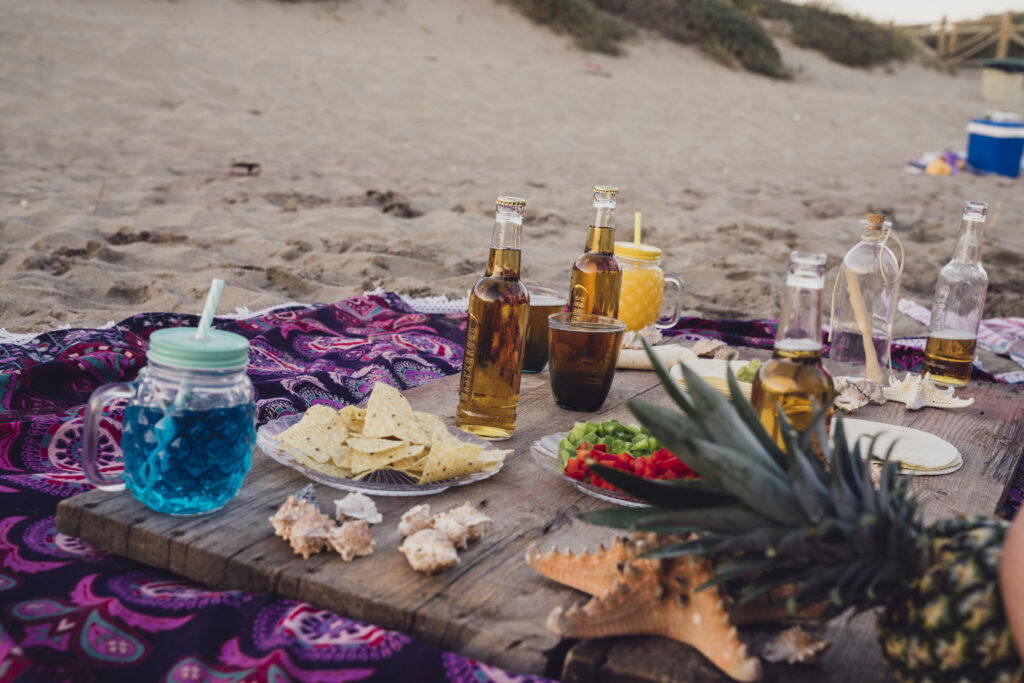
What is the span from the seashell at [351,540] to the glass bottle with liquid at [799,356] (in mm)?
608

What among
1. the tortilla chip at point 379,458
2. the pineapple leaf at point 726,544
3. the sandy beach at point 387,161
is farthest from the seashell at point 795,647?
the sandy beach at point 387,161


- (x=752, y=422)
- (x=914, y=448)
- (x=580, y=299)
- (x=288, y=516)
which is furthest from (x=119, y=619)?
(x=914, y=448)

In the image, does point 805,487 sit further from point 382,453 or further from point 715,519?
point 382,453

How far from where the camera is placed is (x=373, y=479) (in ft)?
5.10

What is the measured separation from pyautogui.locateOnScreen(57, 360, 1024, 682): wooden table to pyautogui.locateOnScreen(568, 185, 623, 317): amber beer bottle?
647 millimetres

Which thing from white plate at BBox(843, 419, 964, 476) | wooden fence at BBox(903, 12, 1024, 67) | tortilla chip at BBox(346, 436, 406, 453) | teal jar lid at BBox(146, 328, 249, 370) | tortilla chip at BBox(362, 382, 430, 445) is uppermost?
wooden fence at BBox(903, 12, 1024, 67)

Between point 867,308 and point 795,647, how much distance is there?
1.54 meters

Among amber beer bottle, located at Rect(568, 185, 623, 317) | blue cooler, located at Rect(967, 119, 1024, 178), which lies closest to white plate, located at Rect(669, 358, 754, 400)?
amber beer bottle, located at Rect(568, 185, 623, 317)

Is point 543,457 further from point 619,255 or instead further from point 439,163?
point 439,163

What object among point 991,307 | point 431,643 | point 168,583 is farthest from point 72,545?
point 991,307

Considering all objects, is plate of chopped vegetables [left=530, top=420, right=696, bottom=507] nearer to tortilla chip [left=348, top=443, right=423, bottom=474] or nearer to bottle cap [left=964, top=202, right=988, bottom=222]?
tortilla chip [left=348, top=443, right=423, bottom=474]

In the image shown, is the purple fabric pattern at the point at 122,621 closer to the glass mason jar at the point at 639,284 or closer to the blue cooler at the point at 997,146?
the glass mason jar at the point at 639,284

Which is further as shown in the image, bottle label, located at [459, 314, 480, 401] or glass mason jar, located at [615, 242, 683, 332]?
glass mason jar, located at [615, 242, 683, 332]

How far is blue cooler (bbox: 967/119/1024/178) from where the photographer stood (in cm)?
1014
